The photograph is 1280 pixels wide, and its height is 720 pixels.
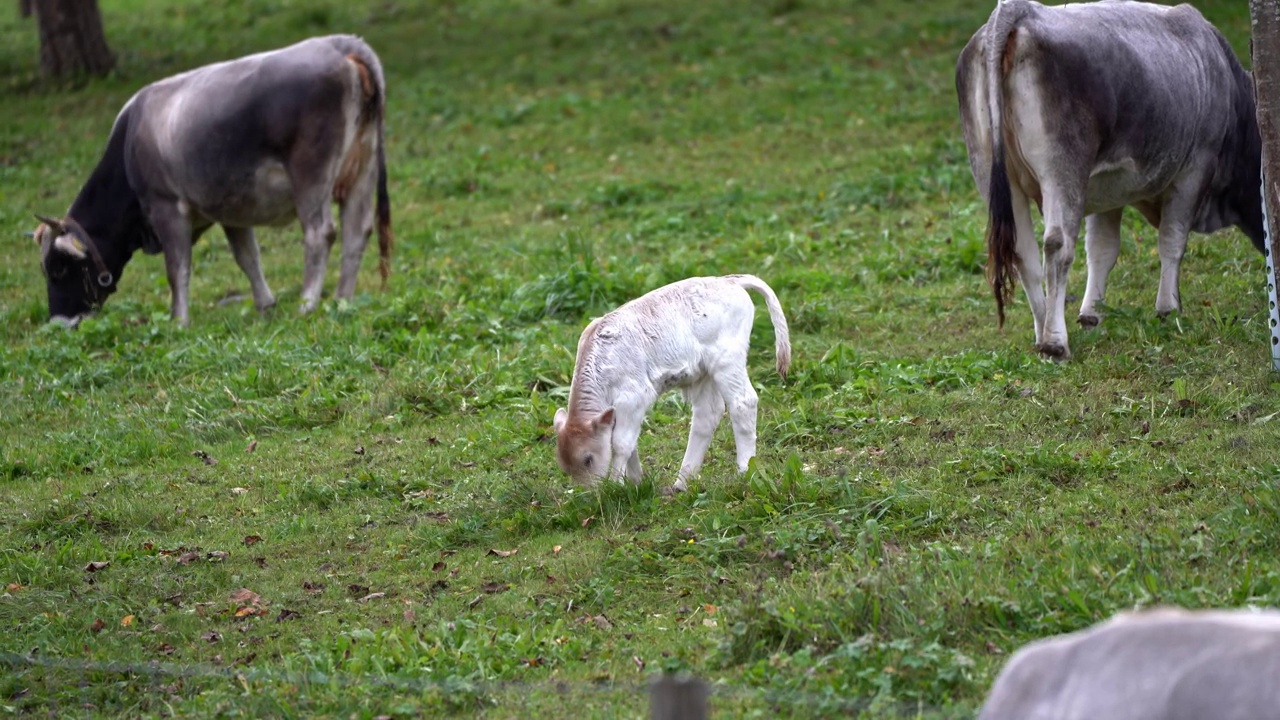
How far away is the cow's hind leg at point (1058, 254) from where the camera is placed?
8.91 metres

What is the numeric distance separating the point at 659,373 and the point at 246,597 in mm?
2342

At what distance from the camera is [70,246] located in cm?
1291

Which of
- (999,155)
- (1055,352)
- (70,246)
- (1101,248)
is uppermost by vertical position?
(999,155)

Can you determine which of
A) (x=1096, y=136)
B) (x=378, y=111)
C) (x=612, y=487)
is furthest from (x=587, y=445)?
(x=378, y=111)

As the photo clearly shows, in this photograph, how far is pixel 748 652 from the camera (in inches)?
218

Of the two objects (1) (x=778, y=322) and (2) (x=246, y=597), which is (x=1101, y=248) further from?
(2) (x=246, y=597)

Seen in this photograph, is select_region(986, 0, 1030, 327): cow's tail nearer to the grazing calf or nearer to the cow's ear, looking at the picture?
the grazing calf

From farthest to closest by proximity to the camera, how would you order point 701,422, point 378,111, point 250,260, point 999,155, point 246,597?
1. point 250,260
2. point 378,111
3. point 999,155
4. point 701,422
5. point 246,597

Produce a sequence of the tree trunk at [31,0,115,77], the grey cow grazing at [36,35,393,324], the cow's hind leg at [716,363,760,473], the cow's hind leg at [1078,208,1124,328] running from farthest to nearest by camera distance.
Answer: the tree trunk at [31,0,115,77] < the grey cow grazing at [36,35,393,324] < the cow's hind leg at [1078,208,1124,328] < the cow's hind leg at [716,363,760,473]

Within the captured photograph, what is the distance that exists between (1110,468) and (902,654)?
2.38 metres

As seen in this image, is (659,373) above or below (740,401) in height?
above

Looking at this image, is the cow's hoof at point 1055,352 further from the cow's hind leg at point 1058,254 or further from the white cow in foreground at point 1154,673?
the white cow in foreground at point 1154,673

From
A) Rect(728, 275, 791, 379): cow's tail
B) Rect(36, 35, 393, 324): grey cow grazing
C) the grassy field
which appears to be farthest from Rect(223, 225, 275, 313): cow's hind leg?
Rect(728, 275, 791, 379): cow's tail

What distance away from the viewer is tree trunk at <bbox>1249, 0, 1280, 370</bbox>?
7.55 metres
